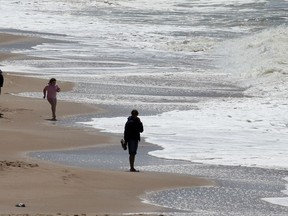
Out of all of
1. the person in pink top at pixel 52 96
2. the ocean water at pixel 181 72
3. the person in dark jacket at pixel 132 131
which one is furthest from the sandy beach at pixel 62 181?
the ocean water at pixel 181 72

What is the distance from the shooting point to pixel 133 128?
630 inches

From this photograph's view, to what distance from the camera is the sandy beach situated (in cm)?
1255

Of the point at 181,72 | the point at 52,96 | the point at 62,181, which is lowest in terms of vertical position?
the point at 62,181

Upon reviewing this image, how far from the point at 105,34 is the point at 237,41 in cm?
A: 766

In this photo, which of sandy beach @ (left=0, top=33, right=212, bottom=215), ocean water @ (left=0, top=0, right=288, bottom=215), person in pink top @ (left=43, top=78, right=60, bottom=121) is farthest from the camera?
person in pink top @ (left=43, top=78, right=60, bottom=121)

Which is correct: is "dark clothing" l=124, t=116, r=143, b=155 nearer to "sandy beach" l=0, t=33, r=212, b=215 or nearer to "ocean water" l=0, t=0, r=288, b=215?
"sandy beach" l=0, t=33, r=212, b=215

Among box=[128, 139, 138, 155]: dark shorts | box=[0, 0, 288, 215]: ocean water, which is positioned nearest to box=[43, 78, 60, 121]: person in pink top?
box=[0, 0, 288, 215]: ocean water

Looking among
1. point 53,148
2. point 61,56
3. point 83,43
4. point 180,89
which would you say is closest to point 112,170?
point 53,148

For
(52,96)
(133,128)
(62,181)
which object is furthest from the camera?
(52,96)

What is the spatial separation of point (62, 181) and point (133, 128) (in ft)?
7.26

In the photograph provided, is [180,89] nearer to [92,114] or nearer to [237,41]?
[92,114]

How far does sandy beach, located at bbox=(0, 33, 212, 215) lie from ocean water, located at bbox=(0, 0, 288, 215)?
1595 mm

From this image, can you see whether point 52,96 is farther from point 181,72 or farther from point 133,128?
point 181,72

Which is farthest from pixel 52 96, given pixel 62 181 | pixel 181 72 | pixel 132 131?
pixel 181 72
